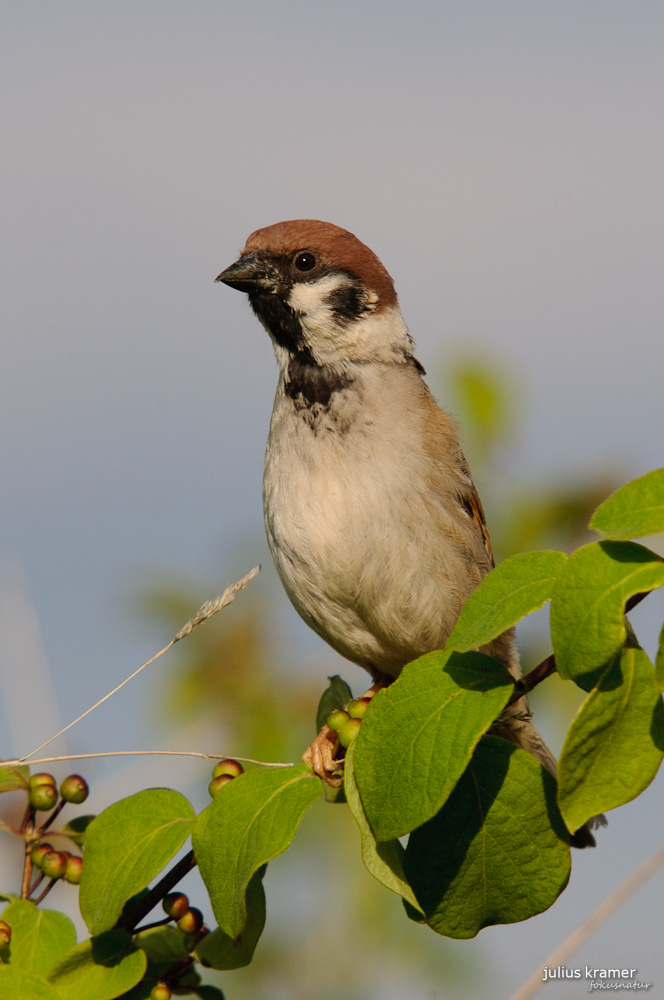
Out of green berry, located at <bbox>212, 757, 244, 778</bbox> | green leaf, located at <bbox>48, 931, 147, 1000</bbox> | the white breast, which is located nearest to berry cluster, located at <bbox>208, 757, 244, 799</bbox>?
green berry, located at <bbox>212, 757, 244, 778</bbox>

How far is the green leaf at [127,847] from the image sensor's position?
2039 mm

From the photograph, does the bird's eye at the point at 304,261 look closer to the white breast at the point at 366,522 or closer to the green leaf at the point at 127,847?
the white breast at the point at 366,522

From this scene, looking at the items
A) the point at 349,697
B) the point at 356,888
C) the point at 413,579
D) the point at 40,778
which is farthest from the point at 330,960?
the point at 40,778

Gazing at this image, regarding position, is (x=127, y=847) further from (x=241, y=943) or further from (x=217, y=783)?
(x=241, y=943)

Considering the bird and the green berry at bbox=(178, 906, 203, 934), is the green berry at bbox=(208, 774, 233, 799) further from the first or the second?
the bird

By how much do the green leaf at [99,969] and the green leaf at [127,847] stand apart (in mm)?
86

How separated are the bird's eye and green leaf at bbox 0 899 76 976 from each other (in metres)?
2.52

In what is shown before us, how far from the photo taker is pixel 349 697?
297 centimetres

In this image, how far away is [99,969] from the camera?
211cm

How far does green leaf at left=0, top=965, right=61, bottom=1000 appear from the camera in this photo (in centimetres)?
190

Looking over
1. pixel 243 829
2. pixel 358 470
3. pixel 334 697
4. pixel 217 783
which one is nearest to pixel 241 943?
pixel 217 783

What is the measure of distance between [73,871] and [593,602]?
1351mm

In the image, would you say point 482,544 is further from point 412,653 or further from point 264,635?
point 264,635

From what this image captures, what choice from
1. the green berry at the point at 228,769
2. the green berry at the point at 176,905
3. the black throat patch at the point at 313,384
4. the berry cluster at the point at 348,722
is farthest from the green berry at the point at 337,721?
the black throat patch at the point at 313,384
